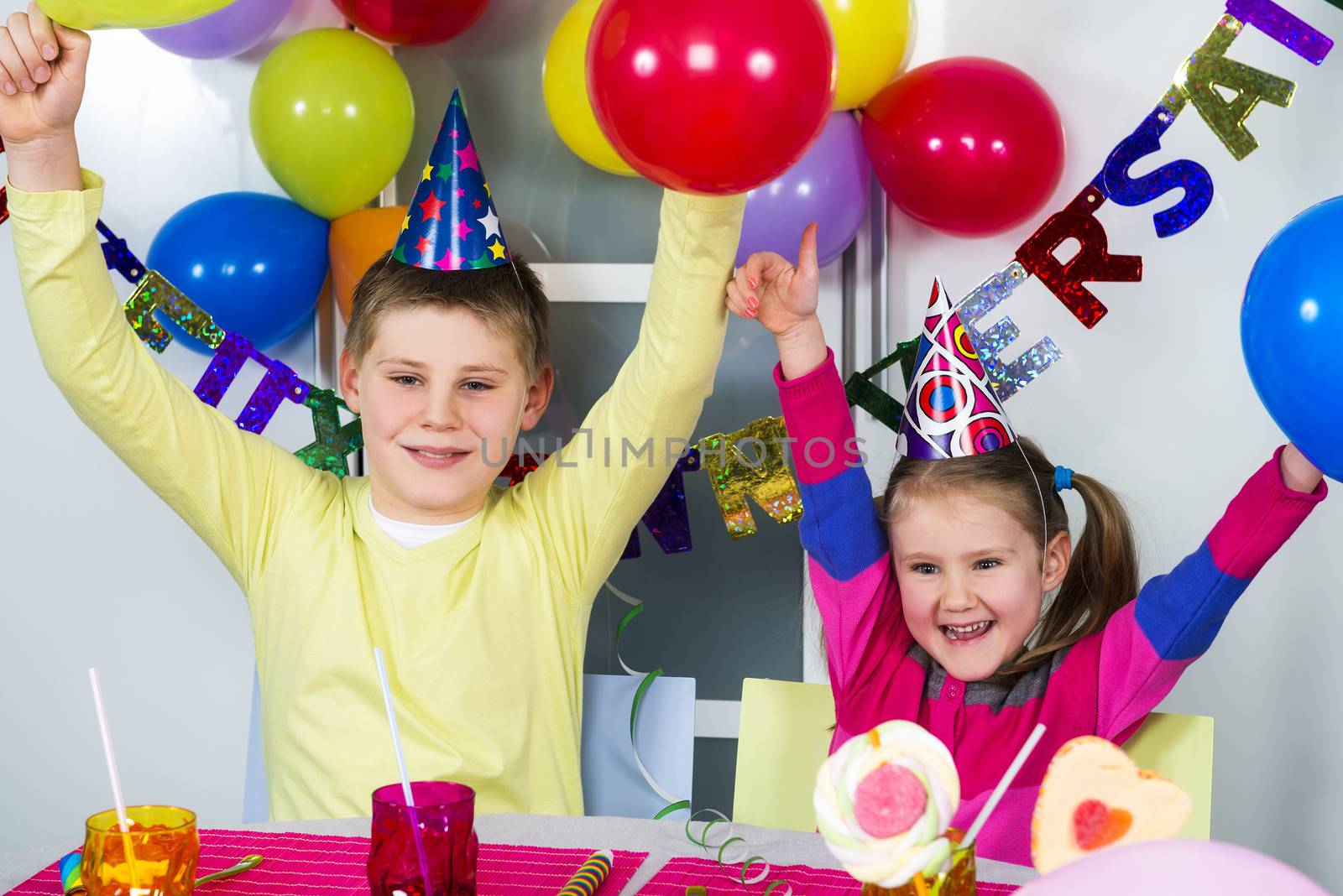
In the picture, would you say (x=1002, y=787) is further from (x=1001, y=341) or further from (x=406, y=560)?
(x=1001, y=341)

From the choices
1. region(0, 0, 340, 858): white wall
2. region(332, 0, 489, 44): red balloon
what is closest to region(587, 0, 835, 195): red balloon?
region(332, 0, 489, 44): red balloon

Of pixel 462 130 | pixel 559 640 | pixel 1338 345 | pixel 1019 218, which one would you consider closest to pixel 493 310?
pixel 462 130

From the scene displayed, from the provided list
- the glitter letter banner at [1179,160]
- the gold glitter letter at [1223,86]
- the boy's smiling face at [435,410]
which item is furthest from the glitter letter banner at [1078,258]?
the boy's smiling face at [435,410]

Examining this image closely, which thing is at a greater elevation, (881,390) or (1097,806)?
(881,390)

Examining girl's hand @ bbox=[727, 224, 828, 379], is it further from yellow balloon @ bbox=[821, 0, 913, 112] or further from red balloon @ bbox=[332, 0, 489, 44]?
red balloon @ bbox=[332, 0, 489, 44]

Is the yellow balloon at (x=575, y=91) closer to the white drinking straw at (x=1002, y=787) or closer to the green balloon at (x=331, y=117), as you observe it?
the green balloon at (x=331, y=117)

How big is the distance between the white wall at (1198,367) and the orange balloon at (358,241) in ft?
2.62

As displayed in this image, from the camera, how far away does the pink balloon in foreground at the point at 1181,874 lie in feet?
1.69

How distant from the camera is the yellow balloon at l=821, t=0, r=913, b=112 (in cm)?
156

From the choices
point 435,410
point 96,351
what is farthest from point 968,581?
point 96,351

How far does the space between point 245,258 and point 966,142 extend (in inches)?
37.3

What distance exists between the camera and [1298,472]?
3.99 feet

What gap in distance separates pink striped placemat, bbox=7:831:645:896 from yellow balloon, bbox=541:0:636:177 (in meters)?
0.93

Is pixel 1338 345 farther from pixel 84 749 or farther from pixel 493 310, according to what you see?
pixel 84 749
